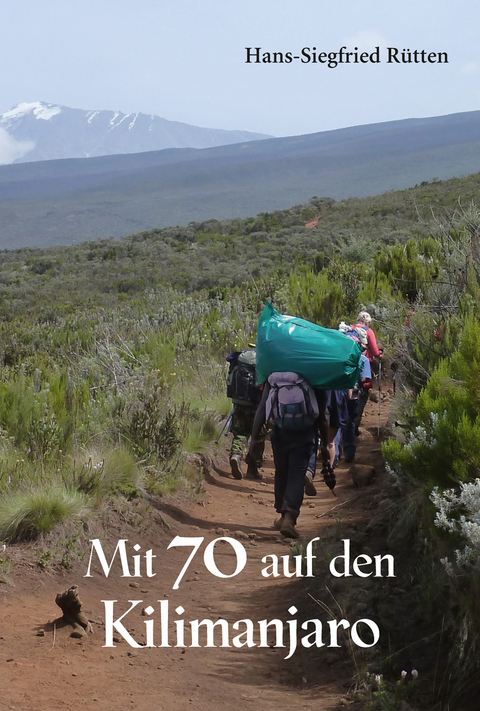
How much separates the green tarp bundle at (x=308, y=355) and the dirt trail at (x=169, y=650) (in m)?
1.08

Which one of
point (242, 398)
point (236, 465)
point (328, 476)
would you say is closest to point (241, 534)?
point (328, 476)

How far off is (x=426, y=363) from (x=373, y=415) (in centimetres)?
373

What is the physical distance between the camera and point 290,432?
17.5ft

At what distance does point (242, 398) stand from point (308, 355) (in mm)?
1691

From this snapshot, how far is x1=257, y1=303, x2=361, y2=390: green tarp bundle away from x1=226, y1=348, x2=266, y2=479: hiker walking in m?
1.37

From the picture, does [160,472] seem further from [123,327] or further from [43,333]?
[43,333]

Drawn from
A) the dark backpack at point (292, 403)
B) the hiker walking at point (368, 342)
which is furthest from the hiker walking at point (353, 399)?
the dark backpack at point (292, 403)

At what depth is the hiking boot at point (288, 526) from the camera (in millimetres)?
5254

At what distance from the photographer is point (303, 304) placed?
40.5 feet

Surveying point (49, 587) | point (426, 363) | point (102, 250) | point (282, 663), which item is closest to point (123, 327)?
point (426, 363)

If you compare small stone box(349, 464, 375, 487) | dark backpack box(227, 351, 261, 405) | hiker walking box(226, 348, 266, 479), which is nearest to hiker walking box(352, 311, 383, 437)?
small stone box(349, 464, 375, 487)

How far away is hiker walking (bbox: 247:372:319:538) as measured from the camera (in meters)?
5.18

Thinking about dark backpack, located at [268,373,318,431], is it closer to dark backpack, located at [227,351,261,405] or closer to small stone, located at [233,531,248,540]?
small stone, located at [233,531,248,540]

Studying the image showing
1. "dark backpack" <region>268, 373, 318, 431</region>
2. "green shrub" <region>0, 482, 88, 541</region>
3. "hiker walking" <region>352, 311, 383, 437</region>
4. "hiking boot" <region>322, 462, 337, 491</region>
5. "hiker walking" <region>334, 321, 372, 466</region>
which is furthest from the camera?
"hiker walking" <region>352, 311, 383, 437</region>
